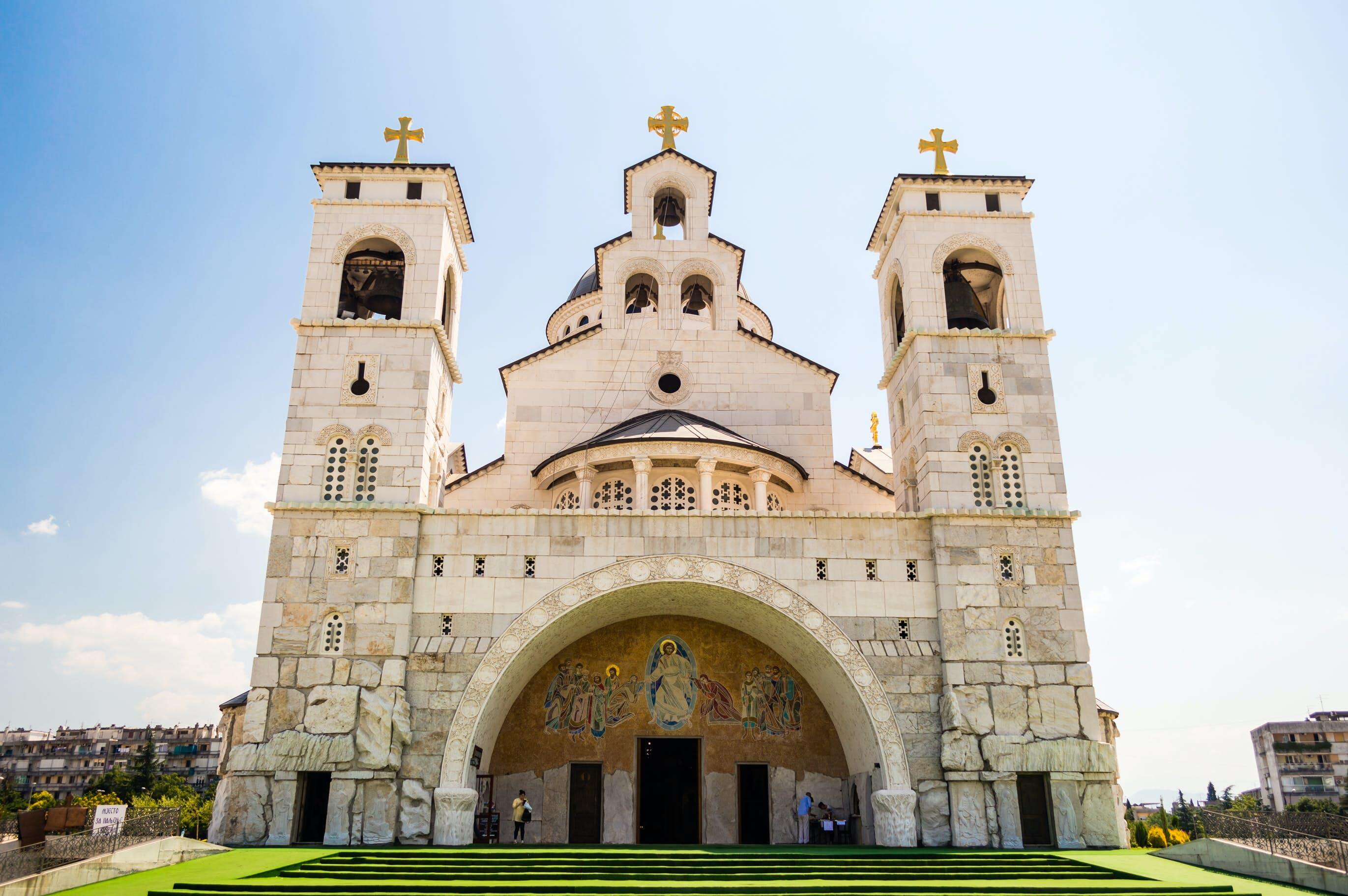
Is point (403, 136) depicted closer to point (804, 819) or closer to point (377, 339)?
point (377, 339)

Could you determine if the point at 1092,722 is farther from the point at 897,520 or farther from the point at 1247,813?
→ the point at 897,520

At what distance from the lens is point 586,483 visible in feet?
68.5

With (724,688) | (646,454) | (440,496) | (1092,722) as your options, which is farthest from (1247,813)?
(440,496)

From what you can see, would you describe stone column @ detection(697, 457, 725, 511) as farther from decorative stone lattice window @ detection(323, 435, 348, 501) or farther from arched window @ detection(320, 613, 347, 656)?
arched window @ detection(320, 613, 347, 656)

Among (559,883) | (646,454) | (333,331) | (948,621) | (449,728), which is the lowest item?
(559,883)

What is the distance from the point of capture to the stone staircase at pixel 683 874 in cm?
1235

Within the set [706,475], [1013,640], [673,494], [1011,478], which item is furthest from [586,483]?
[1013,640]

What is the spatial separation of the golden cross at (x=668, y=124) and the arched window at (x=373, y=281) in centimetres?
834

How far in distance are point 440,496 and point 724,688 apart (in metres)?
7.59

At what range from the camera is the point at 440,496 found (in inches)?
832

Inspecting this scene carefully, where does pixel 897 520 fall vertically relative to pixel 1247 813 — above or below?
above

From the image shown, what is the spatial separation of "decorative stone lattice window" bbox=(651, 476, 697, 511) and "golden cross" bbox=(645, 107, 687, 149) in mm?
10387

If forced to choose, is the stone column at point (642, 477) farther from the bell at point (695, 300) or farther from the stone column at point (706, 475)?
the bell at point (695, 300)

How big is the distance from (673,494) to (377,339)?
23.6ft
